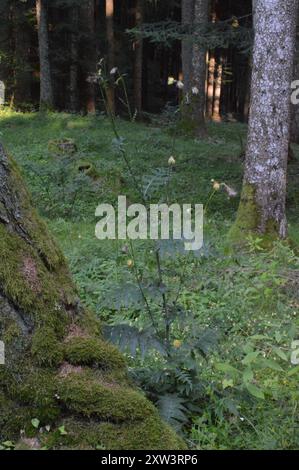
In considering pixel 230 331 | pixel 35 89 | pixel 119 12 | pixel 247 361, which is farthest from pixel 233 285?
pixel 119 12

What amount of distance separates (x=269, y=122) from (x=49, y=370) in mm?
6069

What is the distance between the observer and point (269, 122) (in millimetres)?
8094

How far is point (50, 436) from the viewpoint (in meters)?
2.82

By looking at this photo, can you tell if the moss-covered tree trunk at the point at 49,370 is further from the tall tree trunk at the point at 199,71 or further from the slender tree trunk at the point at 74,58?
the slender tree trunk at the point at 74,58

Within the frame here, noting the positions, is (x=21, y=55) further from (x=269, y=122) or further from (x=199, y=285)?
(x=199, y=285)

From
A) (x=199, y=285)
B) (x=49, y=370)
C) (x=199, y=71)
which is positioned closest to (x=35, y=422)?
(x=49, y=370)

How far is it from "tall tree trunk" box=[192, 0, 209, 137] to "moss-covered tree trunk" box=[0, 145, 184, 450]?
14.0 m

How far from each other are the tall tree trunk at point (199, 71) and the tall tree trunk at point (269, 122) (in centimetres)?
844

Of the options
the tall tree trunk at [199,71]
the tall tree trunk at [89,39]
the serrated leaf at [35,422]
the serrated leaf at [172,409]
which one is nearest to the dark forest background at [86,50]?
the tall tree trunk at [89,39]

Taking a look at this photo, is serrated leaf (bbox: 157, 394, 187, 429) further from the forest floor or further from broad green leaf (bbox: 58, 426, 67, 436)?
broad green leaf (bbox: 58, 426, 67, 436)

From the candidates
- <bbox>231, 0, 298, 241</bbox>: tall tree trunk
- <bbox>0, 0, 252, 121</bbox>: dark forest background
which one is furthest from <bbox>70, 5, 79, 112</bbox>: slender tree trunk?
<bbox>231, 0, 298, 241</bbox>: tall tree trunk

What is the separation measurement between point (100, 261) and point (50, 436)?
15.6 feet

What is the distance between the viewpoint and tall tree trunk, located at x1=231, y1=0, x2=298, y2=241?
791 centimetres
